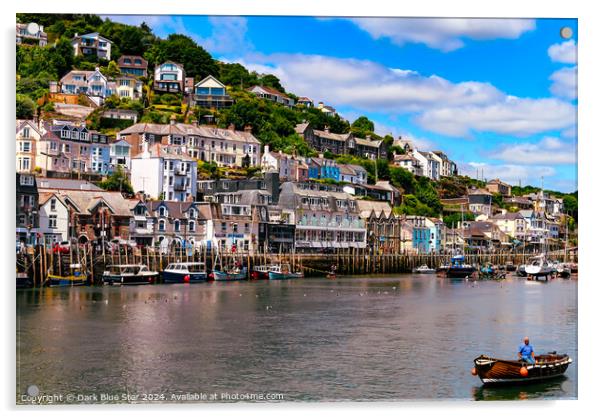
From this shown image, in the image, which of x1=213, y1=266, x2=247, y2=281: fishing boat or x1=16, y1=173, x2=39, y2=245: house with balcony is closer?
x1=16, y1=173, x2=39, y2=245: house with balcony

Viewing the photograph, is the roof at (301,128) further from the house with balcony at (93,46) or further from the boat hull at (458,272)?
the boat hull at (458,272)

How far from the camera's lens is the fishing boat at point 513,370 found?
57.6ft

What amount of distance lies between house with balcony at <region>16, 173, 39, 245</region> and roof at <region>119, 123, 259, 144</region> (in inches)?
951

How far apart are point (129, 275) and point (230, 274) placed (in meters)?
9.06

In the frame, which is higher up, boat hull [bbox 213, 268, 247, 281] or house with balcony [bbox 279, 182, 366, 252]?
house with balcony [bbox 279, 182, 366, 252]

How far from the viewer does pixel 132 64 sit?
86.6m

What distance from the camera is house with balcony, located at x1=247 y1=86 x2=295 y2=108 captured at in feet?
303

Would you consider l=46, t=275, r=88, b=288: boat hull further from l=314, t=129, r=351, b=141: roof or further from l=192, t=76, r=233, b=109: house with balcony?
l=314, t=129, r=351, b=141: roof

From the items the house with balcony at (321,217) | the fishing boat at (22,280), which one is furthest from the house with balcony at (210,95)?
the fishing boat at (22,280)

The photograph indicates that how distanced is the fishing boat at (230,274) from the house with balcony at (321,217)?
1054cm

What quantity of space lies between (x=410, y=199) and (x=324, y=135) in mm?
16338

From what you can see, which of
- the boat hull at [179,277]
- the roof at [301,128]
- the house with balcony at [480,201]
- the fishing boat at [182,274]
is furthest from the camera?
the roof at [301,128]

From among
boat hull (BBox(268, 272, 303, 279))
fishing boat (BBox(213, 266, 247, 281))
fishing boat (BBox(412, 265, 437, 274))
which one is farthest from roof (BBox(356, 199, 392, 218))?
fishing boat (BBox(213, 266, 247, 281))

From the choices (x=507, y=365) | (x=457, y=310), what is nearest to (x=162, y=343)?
(x=507, y=365)
